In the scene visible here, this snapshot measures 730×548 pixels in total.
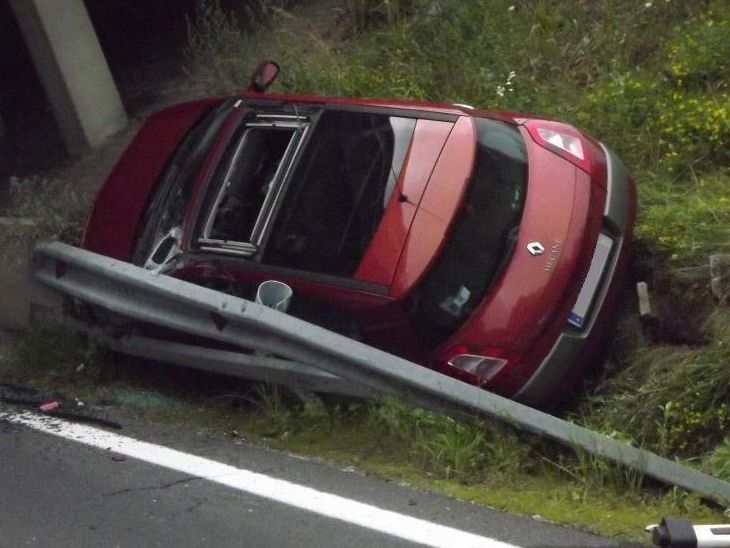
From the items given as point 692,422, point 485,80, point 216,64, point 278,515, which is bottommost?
point 692,422

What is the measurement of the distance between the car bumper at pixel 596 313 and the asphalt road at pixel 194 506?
968 mm

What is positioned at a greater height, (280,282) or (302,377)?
(280,282)

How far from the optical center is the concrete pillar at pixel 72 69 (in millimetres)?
9609

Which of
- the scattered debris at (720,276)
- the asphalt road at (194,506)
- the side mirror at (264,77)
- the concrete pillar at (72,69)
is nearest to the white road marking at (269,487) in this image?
Answer: the asphalt road at (194,506)

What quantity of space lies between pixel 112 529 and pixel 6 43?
29.4ft

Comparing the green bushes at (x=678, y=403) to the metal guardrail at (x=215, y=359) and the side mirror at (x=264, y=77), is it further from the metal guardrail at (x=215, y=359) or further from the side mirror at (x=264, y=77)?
the side mirror at (x=264, y=77)

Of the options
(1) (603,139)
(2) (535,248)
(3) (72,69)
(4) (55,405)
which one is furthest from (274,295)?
(3) (72,69)

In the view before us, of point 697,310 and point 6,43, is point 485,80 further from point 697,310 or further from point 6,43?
point 6,43

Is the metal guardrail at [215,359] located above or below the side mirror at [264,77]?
below

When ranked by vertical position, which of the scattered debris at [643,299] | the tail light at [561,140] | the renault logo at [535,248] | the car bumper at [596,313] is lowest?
the scattered debris at [643,299]

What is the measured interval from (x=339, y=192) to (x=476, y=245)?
81cm

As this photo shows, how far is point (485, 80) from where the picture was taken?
876 centimetres

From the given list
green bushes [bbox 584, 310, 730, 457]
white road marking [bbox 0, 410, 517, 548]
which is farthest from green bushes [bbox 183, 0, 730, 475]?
white road marking [bbox 0, 410, 517, 548]

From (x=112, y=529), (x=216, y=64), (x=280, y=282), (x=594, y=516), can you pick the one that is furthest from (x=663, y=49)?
(x=112, y=529)
